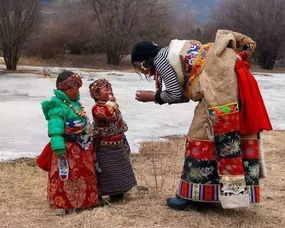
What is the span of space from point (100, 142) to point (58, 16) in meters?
29.2

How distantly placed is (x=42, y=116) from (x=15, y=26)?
40.7 ft

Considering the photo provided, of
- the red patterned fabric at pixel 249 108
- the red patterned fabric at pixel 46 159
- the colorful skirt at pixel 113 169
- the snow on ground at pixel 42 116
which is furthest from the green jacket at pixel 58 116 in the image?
the snow on ground at pixel 42 116

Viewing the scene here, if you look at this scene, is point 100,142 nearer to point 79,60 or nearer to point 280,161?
point 280,161

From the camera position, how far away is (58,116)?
155 inches

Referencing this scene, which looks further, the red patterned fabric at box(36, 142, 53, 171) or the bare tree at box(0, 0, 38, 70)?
the bare tree at box(0, 0, 38, 70)

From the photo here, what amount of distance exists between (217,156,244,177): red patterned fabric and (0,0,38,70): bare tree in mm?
17666

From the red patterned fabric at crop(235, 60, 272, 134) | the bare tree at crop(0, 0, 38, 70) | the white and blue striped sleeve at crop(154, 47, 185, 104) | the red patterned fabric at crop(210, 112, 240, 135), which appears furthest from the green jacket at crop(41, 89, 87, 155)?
the bare tree at crop(0, 0, 38, 70)

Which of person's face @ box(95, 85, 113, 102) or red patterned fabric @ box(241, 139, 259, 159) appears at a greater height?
person's face @ box(95, 85, 113, 102)

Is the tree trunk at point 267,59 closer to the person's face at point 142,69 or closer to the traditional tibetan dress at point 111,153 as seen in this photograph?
the traditional tibetan dress at point 111,153

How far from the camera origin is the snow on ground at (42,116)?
7066mm

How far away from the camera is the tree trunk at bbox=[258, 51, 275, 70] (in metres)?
28.7

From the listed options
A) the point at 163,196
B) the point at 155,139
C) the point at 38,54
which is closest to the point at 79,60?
the point at 38,54

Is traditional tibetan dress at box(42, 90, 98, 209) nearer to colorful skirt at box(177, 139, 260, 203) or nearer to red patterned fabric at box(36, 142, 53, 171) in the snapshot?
red patterned fabric at box(36, 142, 53, 171)

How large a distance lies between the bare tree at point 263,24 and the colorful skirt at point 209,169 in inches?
1008
